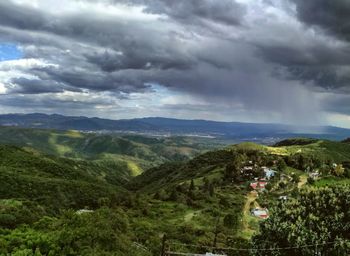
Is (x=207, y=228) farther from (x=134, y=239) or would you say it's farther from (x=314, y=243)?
(x=314, y=243)

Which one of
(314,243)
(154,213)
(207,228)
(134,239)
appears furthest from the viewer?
(154,213)

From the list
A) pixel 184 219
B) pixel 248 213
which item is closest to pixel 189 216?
Answer: pixel 184 219

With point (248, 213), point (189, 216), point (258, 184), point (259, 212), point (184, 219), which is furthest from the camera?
point (258, 184)

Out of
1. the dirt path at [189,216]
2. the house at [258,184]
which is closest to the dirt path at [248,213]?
the house at [258,184]

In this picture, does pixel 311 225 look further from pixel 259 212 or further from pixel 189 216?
pixel 259 212

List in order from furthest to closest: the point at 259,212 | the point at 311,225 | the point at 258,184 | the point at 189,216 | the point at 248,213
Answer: the point at 258,184
the point at 248,213
the point at 259,212
the point at 189,216
the point at 311,225

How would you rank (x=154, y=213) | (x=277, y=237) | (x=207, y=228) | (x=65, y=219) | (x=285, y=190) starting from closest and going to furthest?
(x=277, y=237) → (x=65, y=219) → (x=207, y=228) → (x=154, y=213) → (x=285, y=190)

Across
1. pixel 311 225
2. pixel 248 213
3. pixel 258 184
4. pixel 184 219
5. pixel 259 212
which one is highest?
pixel 311 225

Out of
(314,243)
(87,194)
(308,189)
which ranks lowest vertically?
(87,194)

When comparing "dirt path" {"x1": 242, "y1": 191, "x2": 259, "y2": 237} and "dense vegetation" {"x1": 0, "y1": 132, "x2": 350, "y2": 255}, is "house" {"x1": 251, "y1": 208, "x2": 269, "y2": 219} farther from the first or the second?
"dense vegetation" {"x1": 0, "y1": 132, "x2": 350, "y2": 255}

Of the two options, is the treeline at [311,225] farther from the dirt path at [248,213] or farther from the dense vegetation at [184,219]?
the dirt path at [248,213]

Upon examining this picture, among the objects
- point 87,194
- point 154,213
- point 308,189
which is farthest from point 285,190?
point 308,189
